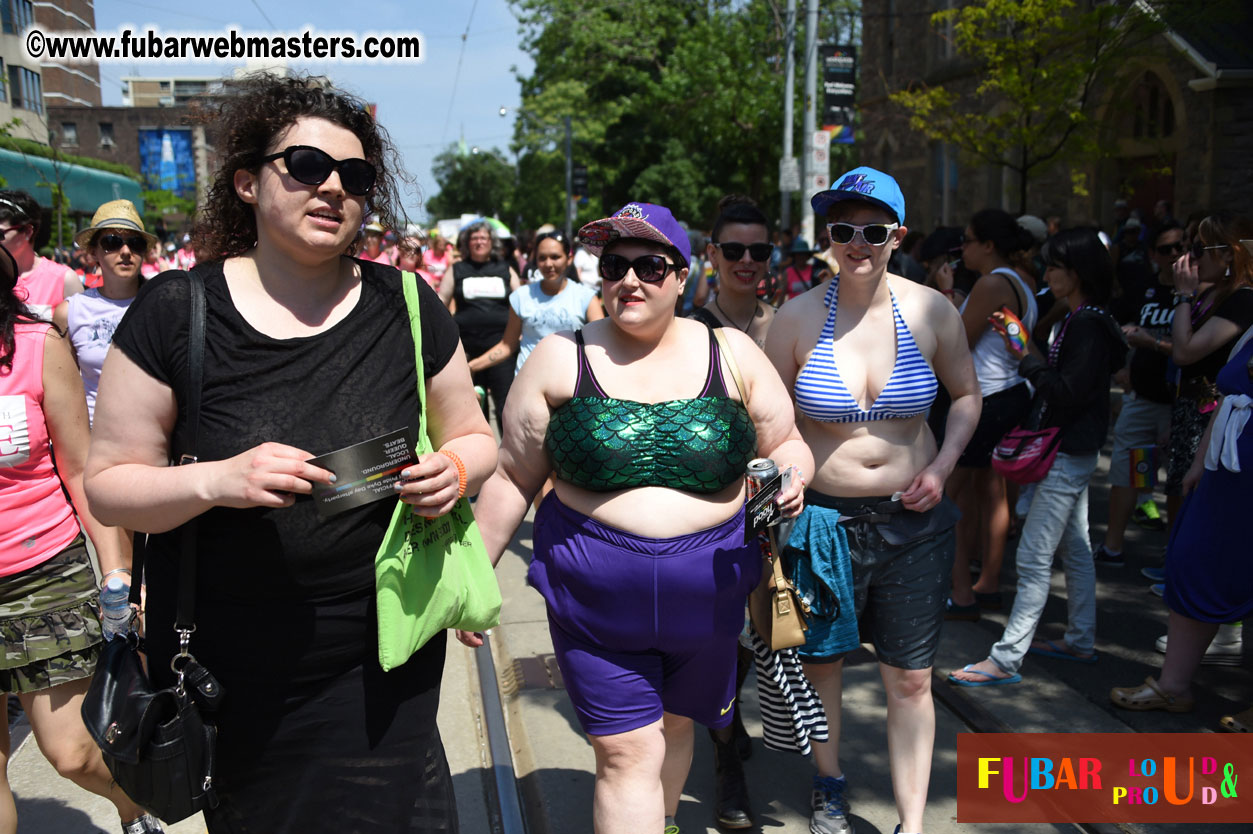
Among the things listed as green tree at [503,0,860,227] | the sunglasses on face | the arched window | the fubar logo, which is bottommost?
the fubar logo

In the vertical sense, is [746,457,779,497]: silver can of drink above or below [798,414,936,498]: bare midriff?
above

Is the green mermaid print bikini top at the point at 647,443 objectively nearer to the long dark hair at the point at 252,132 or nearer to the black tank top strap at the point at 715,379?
the black tank top strap at the point at 715,379

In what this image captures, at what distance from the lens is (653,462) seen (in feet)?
9.25

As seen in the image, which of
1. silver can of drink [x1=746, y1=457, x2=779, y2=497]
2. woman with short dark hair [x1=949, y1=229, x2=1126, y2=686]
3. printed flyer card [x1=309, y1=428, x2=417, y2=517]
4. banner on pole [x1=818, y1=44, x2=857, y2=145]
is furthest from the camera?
banner on pole [x1=818, y1=44, x2=857, y2=145]

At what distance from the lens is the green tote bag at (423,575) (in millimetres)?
2221

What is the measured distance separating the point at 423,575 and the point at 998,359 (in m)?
4.07

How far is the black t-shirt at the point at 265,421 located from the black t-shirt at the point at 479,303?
224 inches

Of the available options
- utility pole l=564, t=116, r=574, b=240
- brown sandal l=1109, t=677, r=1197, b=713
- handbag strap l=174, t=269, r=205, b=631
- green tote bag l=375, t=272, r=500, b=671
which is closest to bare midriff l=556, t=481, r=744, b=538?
green tote bag l=375, t=272, r=500, b=671

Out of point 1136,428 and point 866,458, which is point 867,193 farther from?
point 1136,428

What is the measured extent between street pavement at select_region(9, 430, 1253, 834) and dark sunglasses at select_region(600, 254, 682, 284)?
6.44 feet

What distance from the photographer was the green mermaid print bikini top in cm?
281

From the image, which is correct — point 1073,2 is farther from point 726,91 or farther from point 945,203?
point 726,91

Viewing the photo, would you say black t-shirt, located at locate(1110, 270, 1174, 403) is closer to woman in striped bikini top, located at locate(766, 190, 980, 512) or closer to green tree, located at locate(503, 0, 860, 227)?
woman in striped bikini top, located at locate(766, 190, 980, 512)

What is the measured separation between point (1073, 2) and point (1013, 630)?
30.3 ft
